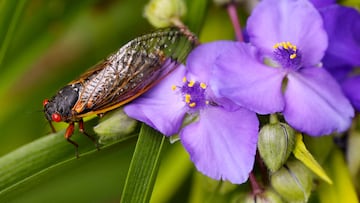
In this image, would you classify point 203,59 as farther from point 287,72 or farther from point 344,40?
point 344,40

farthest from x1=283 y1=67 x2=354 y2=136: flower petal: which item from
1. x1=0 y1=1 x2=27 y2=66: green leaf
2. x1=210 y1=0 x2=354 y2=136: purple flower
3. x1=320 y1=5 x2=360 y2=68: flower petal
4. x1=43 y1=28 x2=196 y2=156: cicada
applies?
x1=0 y1=1 x2=27 y2=66: green leaf

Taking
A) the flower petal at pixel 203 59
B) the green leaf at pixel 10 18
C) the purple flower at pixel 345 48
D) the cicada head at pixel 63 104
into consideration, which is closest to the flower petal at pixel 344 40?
the purple flower at pixel 345 48

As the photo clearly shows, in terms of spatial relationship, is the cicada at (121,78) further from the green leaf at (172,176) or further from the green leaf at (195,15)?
the green leaf at (172,176)

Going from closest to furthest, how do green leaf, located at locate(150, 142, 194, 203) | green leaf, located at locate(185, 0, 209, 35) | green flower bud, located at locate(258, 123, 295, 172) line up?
green flower bud, located at locate(258, 123, 295, 172) < green leaf, located at locate(185, 0, 209, 35) < green leaf, located at locate(150, 142, 194, 203)

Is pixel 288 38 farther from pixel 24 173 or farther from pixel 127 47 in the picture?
pixel 24 173

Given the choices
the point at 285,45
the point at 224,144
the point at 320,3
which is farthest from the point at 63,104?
the point at 320,3

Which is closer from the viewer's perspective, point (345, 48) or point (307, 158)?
point (307, 158)

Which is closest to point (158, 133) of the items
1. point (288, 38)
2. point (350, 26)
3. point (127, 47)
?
point (127, 47)

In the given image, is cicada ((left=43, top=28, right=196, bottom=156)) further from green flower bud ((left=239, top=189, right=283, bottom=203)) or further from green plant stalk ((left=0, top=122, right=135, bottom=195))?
green flower bud ((left=239, top=189, right=283, bottom=203))
